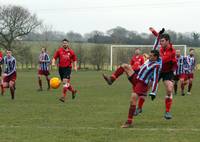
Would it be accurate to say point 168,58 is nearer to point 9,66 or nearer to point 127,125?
point 127,125

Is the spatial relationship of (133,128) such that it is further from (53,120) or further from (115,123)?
(53,120)

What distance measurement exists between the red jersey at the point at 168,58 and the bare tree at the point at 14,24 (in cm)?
6206

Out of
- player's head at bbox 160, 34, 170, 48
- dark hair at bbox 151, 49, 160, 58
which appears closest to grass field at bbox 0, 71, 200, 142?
dark hair at bbox 151, 49, 160, 58

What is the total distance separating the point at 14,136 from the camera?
31.4ft

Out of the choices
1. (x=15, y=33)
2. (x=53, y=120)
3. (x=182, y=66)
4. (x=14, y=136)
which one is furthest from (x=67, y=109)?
(x=15, y=33)

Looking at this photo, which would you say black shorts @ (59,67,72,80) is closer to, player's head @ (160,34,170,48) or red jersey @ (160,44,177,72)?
red jersey @ (160,44,177,72)

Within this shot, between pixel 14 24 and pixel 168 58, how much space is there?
63881mm

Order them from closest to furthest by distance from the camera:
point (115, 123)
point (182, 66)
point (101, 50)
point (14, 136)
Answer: point (14, 136) → point (115, 123) → point (182, 66) → point (101, 50)

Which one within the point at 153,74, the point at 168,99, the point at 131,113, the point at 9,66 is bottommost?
the point at 131,113

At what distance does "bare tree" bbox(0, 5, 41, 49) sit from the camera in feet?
242

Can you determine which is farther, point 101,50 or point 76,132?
point 101,50

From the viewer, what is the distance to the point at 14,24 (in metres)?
74.2

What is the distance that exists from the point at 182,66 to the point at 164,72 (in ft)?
33.7

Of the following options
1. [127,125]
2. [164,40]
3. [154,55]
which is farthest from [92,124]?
[164,40]
